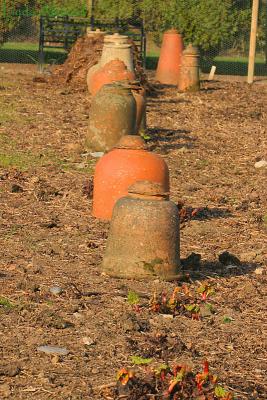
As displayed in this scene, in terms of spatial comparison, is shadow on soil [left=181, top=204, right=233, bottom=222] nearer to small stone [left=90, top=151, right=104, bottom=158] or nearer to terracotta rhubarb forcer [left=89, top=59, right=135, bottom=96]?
small stone [left=90, top=151, right=104, bottom=158]

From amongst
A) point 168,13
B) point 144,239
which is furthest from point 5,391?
point 168,13

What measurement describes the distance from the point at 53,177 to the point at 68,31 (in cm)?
1193

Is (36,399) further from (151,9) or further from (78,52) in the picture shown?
(151,9)

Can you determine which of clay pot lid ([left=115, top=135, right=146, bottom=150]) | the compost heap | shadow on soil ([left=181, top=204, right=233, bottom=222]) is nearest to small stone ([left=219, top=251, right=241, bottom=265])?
shadow on soil ([left=181, top=204, right=233, bottom=222])

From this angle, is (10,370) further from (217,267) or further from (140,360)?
(217,267)

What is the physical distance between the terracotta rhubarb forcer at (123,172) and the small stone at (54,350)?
136 inches

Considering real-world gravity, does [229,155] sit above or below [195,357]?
below

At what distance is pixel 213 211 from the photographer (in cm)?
983

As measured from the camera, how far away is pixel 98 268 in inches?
293

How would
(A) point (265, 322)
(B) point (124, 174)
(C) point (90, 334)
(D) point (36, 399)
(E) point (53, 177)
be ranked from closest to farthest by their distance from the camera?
(D) point (36, 399), (C) point (90, 334), (A) point (265, 322), (B) point (124, 174), (E) point (53, 177)

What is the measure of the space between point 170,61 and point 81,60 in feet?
9.86

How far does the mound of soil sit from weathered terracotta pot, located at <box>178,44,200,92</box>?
1.58 metres

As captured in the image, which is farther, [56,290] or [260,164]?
[260,164]

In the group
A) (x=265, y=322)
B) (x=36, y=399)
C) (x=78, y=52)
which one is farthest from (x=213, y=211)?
(x=78, y=52)
